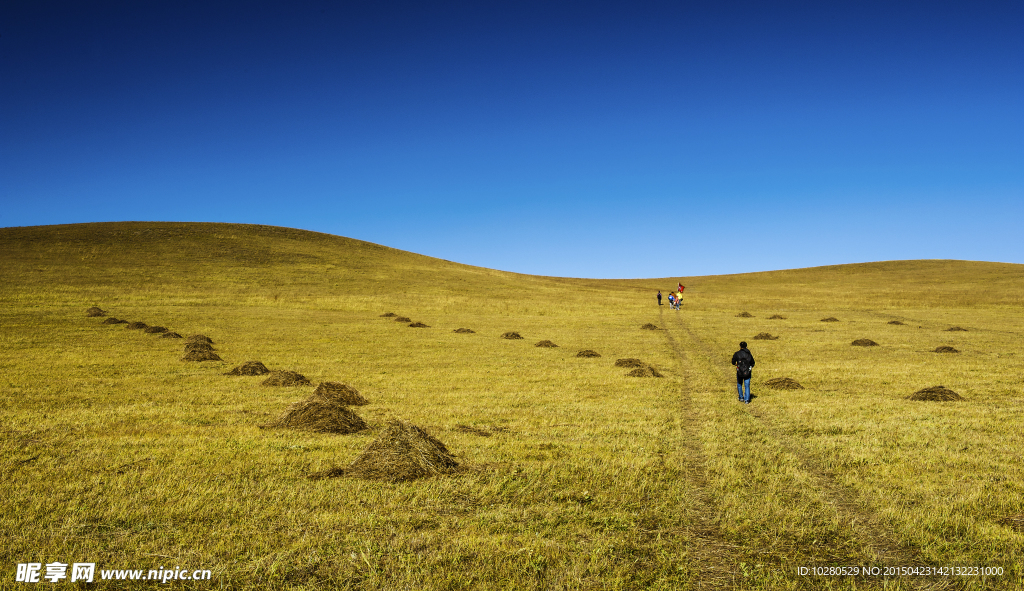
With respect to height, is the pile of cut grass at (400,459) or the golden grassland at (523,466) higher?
the pile of cut grass at (400,459)

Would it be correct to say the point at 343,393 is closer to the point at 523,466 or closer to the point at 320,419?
the point at 320,419

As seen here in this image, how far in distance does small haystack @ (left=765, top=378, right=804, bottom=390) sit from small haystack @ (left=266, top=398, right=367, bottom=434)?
1474cm

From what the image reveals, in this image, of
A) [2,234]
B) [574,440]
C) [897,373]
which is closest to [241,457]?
[574,440]

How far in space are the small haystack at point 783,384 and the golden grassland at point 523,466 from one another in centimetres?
97

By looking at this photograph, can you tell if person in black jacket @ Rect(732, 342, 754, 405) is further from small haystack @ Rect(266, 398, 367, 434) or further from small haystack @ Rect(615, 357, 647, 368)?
small haystack @ Rect(266, 398, 367, 434)

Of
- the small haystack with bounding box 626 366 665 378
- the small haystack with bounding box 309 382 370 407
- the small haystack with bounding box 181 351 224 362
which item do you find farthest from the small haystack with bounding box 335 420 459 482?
the small haystack with bounding box 181 351 224 362

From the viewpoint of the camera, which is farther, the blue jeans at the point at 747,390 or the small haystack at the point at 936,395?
the blue jeans at the point at 747,390

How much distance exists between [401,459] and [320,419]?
4.51 meters

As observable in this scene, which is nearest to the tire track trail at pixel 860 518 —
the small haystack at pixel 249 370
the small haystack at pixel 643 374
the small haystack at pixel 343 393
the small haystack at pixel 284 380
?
the small haystack at pixel 643 374

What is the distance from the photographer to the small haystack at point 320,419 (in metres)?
13.8

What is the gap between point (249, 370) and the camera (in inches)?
867

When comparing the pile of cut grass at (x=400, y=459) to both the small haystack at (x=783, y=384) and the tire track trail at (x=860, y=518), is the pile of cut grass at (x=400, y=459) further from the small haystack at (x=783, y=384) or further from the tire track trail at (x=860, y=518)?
the small haystack at (x=783, y=384)

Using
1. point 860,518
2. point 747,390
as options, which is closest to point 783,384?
point 747,390

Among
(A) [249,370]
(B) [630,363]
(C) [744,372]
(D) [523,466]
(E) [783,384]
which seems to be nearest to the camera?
(D) [523,466]
